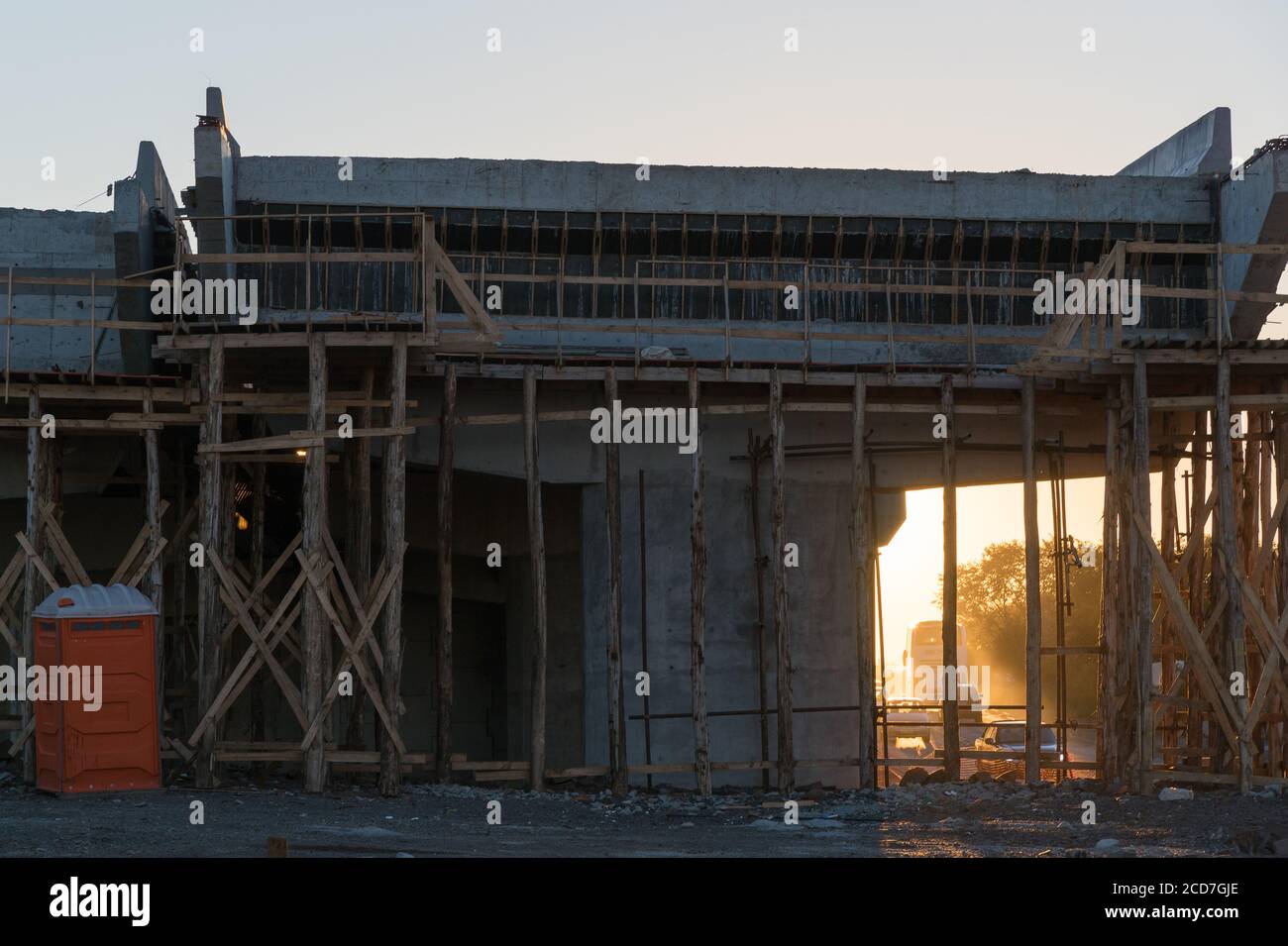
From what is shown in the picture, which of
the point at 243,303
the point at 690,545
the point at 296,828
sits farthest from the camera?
the point at 243,303

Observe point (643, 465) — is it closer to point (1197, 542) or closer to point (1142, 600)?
point (1142, 600)

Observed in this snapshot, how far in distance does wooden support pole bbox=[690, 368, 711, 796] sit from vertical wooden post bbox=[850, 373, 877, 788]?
1.94 m

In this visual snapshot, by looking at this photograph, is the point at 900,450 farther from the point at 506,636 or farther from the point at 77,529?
the point at 77,529

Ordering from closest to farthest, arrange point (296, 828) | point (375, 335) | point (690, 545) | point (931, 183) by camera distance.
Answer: point (296, 828)
point (375, 335)
point (690, 545)
point (931, 183)

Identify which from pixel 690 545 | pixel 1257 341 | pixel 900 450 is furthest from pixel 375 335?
pixel 1257 341

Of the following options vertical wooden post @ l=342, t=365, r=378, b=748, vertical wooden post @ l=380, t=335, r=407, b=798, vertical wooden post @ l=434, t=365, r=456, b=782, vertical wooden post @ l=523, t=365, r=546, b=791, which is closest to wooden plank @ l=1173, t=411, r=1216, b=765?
vertical wooden post @ l=523, t=365, r=546, b=791

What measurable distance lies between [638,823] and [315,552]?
4659 millimetres

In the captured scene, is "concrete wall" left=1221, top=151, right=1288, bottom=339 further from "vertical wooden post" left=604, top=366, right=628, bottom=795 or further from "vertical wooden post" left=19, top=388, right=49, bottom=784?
"vertical wooden post" left=19, top=388, right=49, bottom=784

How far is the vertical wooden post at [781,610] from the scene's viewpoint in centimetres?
2277

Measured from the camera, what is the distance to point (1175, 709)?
2500cm

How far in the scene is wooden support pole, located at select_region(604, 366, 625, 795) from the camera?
22.5m

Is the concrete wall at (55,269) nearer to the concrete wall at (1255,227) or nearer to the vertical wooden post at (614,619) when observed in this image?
the vertical wooden post at (614,619)

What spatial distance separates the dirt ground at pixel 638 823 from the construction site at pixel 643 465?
15cm

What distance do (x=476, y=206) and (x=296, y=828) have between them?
486 inches
